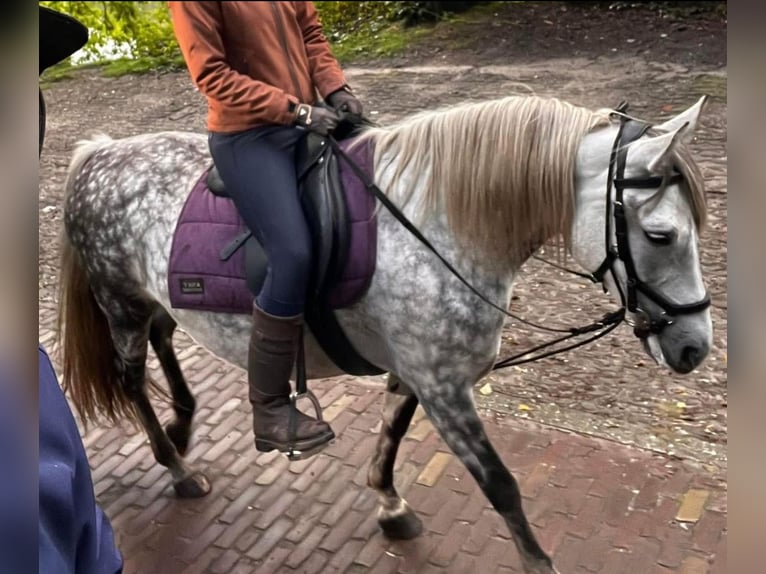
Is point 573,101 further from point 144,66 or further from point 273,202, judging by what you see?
point 144,66

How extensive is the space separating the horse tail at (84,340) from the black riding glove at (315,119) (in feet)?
4.67

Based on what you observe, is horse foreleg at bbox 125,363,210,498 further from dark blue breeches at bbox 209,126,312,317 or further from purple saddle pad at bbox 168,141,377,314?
dark blue breeches at bbox 209,126,312,317

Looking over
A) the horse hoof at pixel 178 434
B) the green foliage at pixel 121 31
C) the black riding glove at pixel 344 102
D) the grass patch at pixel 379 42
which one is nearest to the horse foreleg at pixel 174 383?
the horse hoof at pixel 178 434

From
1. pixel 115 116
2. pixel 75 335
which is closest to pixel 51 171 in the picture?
pixel 115 116

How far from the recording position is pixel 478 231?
2674 millimetres

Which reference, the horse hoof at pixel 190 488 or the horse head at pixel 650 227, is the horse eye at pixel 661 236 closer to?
the horse head at pixel 650 227

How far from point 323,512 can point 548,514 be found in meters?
1.08

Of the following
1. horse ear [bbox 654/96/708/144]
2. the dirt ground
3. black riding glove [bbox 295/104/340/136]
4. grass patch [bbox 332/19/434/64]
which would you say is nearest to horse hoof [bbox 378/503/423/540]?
the dirt ground

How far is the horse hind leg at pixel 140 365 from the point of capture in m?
3.62

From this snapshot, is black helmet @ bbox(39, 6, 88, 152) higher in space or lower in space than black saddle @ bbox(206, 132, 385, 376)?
higher

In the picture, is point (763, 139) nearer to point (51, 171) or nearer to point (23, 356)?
point (23, 356)

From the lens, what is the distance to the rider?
8.93 feet

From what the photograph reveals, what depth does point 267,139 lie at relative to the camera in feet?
9.43

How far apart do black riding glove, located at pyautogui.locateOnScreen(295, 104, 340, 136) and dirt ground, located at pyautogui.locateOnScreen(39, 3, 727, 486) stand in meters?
0.80
